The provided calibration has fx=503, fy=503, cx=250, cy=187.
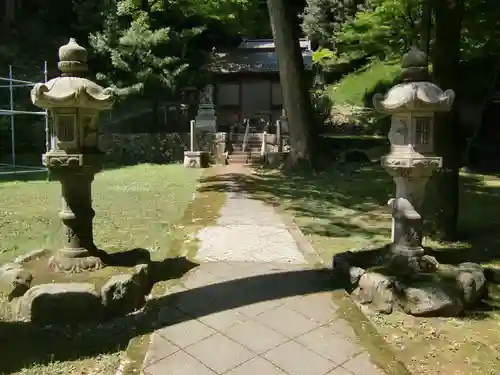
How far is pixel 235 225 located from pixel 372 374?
4978 millimetres

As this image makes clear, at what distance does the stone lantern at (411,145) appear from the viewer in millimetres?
5062

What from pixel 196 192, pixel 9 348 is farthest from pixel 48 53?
pixel 9 348

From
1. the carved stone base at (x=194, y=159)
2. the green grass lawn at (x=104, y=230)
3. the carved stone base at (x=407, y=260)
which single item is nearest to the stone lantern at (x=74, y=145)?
the green grass lawn at (x=104, y=230)

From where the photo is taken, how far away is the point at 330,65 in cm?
2872

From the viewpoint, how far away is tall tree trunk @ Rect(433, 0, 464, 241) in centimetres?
748

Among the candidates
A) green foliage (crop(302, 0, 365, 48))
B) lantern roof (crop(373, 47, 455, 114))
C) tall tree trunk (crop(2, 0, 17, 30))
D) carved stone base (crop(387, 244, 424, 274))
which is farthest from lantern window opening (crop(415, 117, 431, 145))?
green foliage (crop(302, 0, 365, 48))

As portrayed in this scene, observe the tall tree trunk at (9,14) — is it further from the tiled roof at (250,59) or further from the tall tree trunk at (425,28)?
the tall tree trunk at (425,28)

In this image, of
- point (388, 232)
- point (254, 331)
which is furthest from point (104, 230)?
point (388, 232)

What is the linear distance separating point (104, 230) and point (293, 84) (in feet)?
29.6

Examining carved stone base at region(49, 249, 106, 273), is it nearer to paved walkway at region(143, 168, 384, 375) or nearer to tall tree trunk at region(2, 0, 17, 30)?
paved walkway at region(143, 168, 384, 375)

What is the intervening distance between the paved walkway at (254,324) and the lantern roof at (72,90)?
2.07 meters

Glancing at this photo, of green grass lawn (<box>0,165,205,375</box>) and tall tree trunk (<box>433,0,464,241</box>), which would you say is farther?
tall tree trunk (<box>433,0,464,241</box>)

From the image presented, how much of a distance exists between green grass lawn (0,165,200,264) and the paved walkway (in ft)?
4.64

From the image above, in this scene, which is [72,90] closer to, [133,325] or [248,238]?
[133,325]
